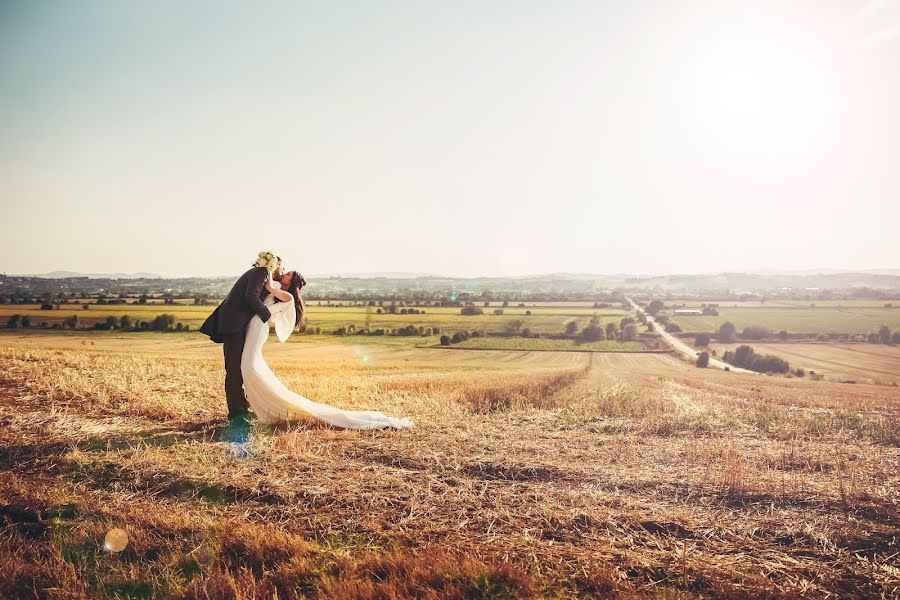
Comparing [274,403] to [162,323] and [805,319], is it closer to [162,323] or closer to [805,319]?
[162,323]

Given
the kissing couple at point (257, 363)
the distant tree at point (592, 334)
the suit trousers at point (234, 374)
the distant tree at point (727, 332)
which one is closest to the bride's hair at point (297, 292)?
the kissing couple at point (257, 363)

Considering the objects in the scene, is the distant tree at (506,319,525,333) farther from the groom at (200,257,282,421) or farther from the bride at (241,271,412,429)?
the groom at (200,257,282,421)

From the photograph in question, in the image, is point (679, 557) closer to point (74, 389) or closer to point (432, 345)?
point (74, 389)

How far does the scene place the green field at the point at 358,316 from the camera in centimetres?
5091

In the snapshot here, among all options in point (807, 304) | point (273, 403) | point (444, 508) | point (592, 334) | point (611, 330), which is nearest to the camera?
point (444, 508)

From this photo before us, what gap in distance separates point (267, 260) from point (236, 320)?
1.27 meters

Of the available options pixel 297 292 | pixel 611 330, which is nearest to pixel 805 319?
pixel 611 330

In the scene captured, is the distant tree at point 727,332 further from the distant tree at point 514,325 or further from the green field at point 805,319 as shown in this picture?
the distant tree at point 514,325

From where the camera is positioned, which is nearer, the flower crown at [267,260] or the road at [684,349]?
the flower crown at [267,260]

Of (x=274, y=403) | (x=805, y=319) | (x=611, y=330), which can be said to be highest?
(x=274, y=403)

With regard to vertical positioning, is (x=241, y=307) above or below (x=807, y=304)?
above

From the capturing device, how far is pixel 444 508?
575cm

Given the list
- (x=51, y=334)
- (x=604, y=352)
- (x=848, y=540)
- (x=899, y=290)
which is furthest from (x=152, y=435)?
(x=899, y=290)

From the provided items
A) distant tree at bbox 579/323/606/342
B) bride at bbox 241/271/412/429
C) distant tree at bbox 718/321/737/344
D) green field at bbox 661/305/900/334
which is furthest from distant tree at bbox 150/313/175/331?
green field at bbox 661/305/900/334
